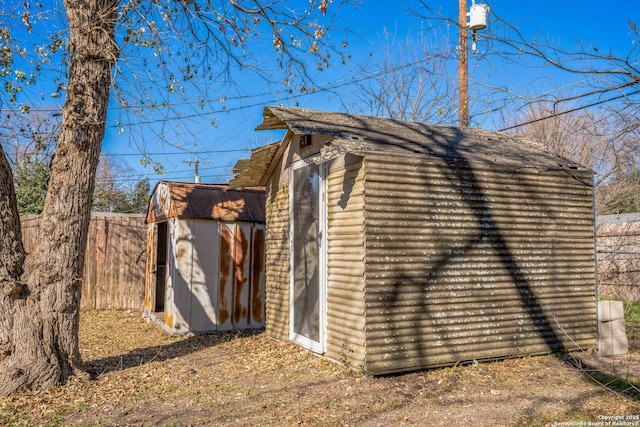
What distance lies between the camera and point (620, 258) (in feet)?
40.2

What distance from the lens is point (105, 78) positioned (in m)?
6.38

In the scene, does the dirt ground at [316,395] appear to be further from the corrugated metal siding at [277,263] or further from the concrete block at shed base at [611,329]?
the corrugated metal siding at [277,263]

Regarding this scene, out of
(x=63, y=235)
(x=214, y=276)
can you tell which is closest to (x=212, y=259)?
(x=214, y=276)

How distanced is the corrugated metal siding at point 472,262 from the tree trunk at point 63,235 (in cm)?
335

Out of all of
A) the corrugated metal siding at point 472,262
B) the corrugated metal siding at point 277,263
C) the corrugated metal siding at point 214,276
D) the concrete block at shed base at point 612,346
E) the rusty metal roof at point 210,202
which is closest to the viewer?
the corrugated metal siding at point 472,262

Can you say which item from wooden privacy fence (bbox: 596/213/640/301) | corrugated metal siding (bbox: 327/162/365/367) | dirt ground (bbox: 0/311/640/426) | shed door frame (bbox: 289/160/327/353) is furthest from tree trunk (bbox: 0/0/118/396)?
wooden privacy fence (bbox: 596/213/640/301)

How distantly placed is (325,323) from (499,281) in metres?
2.33

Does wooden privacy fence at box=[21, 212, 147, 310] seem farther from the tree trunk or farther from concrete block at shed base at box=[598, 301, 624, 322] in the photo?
concrete block at shed base at box=[598, 301, 624, 322]

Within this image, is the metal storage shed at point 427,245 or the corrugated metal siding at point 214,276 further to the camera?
the corrugated metal siding at point 214,276

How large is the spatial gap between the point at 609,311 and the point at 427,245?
3.14m

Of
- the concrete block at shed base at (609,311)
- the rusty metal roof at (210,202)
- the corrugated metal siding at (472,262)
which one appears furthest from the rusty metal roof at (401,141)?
the concrete block at shed base at (609,311)

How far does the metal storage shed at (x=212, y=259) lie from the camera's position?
9.48 m

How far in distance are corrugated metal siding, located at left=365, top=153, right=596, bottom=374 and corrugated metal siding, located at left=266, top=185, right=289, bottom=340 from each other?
2402 millimetres

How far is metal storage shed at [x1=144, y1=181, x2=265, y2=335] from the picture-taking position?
9484 millimetres
